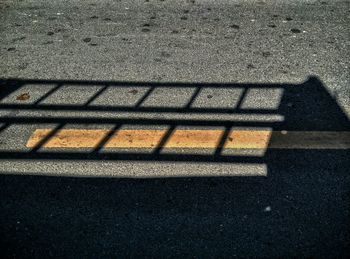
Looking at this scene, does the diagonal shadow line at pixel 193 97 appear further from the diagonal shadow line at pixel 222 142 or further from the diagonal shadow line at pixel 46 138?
the diagonal shadow line at pixel 46 138

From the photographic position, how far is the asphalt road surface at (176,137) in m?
2.47

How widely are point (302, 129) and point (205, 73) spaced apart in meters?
1.28

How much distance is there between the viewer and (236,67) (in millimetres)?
4086

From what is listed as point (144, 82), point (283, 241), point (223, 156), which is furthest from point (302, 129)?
point (144, 82)

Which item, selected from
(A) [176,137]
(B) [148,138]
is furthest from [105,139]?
(A) [176,137]

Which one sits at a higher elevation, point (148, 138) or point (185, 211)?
point (148, 138)

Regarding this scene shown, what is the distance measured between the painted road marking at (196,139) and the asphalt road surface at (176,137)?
1 centimetres

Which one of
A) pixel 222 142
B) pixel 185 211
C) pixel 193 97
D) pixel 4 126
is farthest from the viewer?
pixel 193 97

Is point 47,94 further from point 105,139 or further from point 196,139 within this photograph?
point 196,139

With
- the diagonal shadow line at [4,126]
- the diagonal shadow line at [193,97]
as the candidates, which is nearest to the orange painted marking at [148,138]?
the diagonal shadow line at [4,126]

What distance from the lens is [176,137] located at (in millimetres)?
3164

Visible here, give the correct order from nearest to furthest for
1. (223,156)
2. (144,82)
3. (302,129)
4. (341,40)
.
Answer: (223,156)
(302,129)
(144,82)
(341,40)

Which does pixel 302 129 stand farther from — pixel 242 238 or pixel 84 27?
pixel 84 27

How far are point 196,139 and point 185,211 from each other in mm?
749
